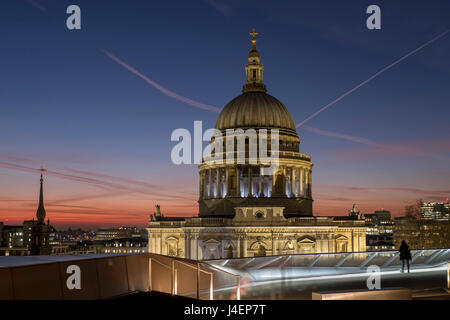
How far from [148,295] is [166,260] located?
4.57ft

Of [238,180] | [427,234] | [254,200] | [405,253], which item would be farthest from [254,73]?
[405,253]

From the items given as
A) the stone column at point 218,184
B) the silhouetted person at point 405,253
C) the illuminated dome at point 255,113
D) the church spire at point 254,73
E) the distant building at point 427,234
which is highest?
the church spire at point 254,73

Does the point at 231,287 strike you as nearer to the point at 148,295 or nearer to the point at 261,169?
the point at 148,295

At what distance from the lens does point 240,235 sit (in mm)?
76500

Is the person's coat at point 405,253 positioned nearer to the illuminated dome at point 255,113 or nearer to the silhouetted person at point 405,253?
the silhouetted person at point 405,253

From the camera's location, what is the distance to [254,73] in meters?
103

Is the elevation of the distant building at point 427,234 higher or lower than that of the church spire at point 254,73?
lower

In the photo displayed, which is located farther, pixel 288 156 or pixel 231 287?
pixel 288 156

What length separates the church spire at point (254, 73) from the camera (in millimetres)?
102000

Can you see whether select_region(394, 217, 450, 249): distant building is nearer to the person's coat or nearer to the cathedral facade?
the cathedral facade

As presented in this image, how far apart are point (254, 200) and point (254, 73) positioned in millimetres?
25714

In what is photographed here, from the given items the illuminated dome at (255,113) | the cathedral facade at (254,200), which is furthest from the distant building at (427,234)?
the illuminated dome at (255,113)

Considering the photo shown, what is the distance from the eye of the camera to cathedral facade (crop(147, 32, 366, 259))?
77.2 m
